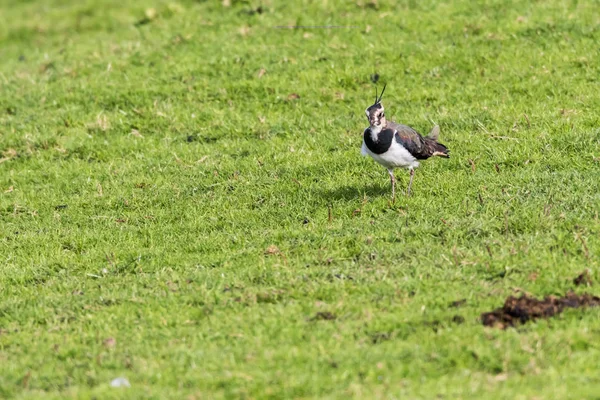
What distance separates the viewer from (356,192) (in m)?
→ 12.2

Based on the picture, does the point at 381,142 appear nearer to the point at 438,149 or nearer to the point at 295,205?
the point at 438,149

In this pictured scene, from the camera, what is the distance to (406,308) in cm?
868

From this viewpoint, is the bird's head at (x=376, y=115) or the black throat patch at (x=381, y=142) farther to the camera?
the bird's head at (x=376, y=115)

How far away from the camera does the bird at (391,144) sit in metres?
11.3

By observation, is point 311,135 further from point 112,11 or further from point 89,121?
point 112,11

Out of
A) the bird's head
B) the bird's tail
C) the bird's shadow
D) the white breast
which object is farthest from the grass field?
the bird's head

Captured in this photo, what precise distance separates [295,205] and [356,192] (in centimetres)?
88

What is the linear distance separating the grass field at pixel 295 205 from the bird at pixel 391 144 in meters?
0.51

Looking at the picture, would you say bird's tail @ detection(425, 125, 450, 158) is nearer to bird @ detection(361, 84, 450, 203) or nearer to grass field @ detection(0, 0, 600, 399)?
bird @ detection(361, 84, 450, 203)

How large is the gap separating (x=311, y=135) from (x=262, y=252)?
4.21 meters

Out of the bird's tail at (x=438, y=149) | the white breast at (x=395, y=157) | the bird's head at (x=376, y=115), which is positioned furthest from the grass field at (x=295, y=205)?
the bird's head at (x=376, y=115)

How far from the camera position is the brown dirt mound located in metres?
8.20

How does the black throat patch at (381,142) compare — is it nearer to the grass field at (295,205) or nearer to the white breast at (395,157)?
the white breast at (395,157)

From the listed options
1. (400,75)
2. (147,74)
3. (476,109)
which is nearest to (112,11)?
(147,74)
